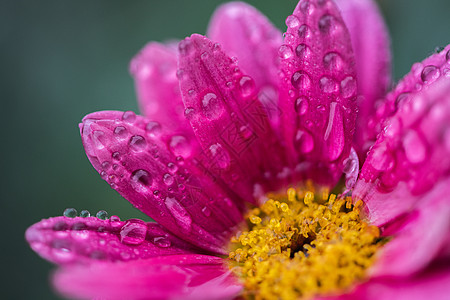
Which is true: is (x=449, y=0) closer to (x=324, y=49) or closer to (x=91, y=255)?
(x=324, y=49)

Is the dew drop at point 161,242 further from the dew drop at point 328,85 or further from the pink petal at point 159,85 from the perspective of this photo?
the dew drop at point 328,85

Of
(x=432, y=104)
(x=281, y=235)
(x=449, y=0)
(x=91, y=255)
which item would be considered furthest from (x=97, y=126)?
(x=449, y=0)

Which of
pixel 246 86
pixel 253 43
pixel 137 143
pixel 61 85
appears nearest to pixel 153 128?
pixel 137 143

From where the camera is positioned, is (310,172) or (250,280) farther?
(310,172)

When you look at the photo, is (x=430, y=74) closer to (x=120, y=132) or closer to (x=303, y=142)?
(x=303, y=142)

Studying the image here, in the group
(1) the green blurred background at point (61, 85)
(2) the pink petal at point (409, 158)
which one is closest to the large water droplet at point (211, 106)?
(2) the pink petal at point (409, 158)

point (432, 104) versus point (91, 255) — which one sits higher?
point (432, 104)

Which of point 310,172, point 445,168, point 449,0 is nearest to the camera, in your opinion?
point 445,168

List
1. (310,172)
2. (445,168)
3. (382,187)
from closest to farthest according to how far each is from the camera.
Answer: (445,168) < (382,187) < (310,172)
